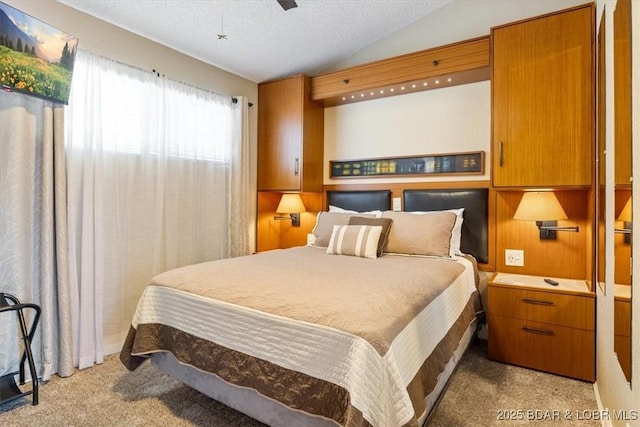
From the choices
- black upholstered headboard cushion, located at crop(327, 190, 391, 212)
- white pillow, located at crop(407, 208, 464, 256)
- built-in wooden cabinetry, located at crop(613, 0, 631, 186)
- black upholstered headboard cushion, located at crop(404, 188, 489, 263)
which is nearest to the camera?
built-in wooden cabinetry, located at crop(613, 0, 631, 186)

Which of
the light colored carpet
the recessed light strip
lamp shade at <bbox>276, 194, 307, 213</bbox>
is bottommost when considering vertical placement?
the light colored carpet

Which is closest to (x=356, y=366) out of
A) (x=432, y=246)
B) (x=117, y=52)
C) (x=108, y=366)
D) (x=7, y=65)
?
(x=432, y=246)

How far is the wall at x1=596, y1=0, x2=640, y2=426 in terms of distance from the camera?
1.02 meters

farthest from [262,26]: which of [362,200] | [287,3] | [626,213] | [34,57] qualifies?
[626,213]

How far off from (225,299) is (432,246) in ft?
5.51

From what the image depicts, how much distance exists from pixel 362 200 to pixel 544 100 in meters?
1.78

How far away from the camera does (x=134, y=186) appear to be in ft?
9.38

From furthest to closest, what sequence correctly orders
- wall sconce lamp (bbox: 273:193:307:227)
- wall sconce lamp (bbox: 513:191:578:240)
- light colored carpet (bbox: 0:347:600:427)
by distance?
wall sconce lamp (bbox: 273:193:307:227) → wall sconce lamp (bbox: 513:191:578:240) → light colored carpet (bbox: 0:347:600:427)

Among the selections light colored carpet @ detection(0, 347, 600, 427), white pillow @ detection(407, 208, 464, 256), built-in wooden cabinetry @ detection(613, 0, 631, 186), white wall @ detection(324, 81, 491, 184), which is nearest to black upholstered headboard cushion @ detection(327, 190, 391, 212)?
white wall @ detection(324, 81, 491, 184)

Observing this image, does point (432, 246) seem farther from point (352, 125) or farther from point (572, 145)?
point (352, 125)

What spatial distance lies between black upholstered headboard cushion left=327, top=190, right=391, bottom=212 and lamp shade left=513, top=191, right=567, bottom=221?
1.25 metres

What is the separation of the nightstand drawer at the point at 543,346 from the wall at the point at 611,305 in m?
0.09

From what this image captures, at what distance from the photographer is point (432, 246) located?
266 cm

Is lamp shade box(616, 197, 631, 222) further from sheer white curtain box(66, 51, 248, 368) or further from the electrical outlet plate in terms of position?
sheer white curtain box(66, 51, 248, 368)
